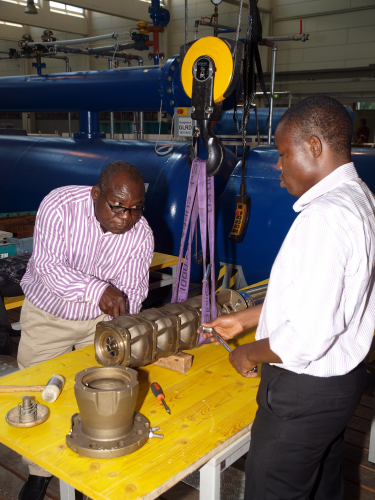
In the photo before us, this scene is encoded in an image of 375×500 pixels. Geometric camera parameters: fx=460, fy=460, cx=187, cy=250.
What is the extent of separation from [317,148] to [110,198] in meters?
0.90

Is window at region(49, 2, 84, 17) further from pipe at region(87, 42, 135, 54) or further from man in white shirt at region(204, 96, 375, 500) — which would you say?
man in white shirt at region(204, 96, 375, 500)

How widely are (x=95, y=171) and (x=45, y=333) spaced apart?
6.93 feet

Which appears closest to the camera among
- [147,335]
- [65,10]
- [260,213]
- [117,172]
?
[147,335]

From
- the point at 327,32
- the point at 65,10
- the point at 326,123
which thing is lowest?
the point at 326,123

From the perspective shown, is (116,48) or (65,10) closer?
(116,48)

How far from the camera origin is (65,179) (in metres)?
4.00

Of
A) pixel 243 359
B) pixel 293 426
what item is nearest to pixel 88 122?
pixel 243 359

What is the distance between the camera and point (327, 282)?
38.1 inches

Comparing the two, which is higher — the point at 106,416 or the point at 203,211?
the point at 203,211

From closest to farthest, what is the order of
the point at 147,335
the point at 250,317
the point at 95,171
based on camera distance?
the point at 147,335 → the point at 250,317 → the point at 95,171

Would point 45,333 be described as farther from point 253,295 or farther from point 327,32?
point 327,32

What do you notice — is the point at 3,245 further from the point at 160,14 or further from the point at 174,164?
the point at 160,14

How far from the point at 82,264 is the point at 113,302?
1.10ft

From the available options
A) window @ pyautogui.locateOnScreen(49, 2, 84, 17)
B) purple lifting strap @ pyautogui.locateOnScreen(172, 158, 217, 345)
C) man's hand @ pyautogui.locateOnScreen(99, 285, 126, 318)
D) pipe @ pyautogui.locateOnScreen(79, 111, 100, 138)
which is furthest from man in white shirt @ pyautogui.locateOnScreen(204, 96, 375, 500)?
window @ pyautogui.locateOnScreen(49, 2, 84, 17)
